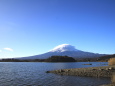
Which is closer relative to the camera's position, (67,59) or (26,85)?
(26,85)

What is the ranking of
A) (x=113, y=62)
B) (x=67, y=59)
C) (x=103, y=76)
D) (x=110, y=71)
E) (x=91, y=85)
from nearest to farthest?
(x=91, y=85)
(x=103, y=76)
(x=110, y=71)
(x=113, y=62)
(x=67, y=59)

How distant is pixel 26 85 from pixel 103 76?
1663 cm

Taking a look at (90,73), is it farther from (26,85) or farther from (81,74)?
(26,85)

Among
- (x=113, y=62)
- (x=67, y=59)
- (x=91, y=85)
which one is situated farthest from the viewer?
(x=67, y=59)

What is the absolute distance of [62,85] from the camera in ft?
79.7

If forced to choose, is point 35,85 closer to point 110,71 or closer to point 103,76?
point 103,76

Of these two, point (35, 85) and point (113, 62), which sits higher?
point (113, 62)

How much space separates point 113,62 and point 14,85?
37703mm

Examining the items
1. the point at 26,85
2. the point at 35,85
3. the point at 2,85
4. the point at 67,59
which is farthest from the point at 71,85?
the point at 67,59

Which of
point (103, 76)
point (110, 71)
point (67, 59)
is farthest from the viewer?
point (67, 59)

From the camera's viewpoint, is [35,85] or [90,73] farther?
[90,73]

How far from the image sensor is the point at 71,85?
24.2 meters

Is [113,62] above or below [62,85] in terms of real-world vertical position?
above

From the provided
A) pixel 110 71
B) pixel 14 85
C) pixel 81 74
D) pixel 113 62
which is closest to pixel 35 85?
pixel 14 85
